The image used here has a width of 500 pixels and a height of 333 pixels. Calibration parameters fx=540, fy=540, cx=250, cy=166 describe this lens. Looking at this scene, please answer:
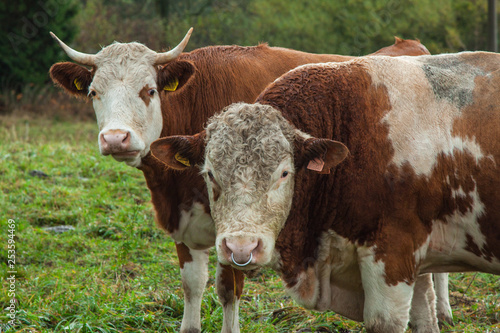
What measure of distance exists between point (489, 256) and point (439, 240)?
373 mm

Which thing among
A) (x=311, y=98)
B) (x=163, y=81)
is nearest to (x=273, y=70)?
(x=163, y=81)

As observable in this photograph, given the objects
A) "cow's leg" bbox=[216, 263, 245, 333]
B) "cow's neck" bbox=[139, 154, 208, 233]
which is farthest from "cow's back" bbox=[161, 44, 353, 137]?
"cow's leg" bbox=[216, 263, 245, 333]

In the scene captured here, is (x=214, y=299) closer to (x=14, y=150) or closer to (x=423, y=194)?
(x=423, y=194)

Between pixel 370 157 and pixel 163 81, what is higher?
pixel 163 81

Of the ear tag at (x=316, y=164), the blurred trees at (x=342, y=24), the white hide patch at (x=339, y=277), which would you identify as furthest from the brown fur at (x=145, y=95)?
the blurred trees at (x=342, y=24)

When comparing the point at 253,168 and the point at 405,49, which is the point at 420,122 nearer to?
the point at 253,168

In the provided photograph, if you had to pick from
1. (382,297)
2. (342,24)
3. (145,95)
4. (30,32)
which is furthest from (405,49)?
(342,24)

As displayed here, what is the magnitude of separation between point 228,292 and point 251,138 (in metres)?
2.04

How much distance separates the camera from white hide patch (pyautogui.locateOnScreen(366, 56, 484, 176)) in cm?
354

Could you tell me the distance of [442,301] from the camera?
520 centimetres

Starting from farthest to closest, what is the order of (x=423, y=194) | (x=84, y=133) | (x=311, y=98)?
(x=84, y=133) < (x=311, y=98) < (x=423, y=194)

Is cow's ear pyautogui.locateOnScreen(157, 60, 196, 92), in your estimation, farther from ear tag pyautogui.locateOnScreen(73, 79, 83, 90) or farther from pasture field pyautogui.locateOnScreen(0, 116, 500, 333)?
pasture field pyautogui.locateOnScreen(0, 116, 500, 333)

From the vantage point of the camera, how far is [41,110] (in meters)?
17.0

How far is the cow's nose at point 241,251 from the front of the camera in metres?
2.96
